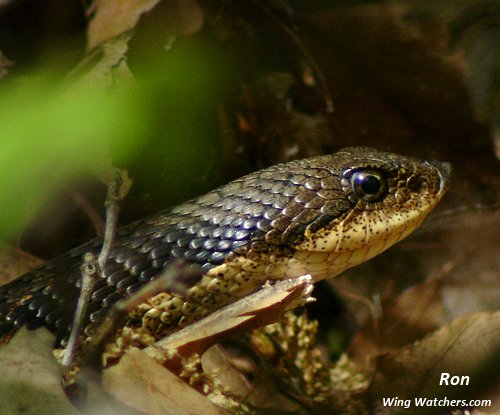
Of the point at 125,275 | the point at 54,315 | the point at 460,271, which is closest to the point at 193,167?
the point at 125,275

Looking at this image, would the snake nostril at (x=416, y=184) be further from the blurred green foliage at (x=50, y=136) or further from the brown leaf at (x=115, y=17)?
the brown leaf at (x=115, y=17)

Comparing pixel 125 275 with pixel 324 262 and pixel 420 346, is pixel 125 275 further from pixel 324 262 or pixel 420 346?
pixel 420 346

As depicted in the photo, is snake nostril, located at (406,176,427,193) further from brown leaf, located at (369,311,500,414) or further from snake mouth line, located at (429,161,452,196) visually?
brown leaf, located at (369,311,500,414)

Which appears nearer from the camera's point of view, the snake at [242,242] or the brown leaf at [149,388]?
the brown leaf at [149,388]

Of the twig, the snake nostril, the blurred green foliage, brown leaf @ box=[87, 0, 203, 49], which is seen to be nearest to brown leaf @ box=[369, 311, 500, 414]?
the snake nostril

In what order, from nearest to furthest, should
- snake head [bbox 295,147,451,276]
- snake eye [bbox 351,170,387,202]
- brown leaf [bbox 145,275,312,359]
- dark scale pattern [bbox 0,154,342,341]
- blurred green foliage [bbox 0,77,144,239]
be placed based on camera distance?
blurred green foliage [bbox 0,77,144,239]
brown leaf [bbox 145,275,312,359]
dark scale pattern [bbox 0,154,342,341]
snake head [bbox 295,147,451,276]
snake eye [bbox 351,170,387,202]

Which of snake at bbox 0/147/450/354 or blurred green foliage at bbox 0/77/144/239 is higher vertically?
blurred green foliage at bbox 0/77/144/239

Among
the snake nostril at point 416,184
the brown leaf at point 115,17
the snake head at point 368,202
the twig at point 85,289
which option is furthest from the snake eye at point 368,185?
the brown leaf at point 115,17

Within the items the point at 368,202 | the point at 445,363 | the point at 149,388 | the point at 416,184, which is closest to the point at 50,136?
the point at 149,388

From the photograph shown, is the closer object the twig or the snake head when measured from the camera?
the twig
